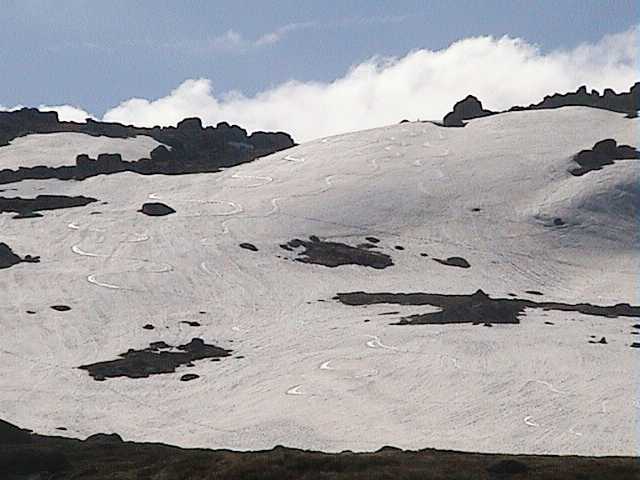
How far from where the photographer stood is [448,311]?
92000 mm

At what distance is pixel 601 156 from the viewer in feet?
509

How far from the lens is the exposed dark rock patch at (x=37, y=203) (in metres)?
140

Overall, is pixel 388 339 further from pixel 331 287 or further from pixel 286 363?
pixel 331 287

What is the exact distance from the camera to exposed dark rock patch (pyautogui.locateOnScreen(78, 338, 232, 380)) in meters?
75.9

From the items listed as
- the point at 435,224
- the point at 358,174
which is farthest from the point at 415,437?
the point at 358,174

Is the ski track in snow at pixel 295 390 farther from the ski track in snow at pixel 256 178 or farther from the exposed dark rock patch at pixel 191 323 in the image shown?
the ski track in snow at pixel 256 178

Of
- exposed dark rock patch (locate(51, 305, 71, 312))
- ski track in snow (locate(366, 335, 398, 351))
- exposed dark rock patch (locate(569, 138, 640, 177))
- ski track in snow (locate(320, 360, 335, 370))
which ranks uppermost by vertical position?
exposed dark rock patch (locate(569, 138, 640, 177))

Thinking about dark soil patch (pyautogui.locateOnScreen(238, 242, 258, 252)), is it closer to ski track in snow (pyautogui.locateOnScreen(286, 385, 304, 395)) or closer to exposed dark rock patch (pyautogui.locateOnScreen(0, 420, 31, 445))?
ski track in snow (pyautogui.locateOnScreen(286, 385, 304, 395))

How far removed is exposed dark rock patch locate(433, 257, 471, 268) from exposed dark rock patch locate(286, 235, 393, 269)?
613cm

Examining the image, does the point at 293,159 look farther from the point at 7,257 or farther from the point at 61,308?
the point at 61,308

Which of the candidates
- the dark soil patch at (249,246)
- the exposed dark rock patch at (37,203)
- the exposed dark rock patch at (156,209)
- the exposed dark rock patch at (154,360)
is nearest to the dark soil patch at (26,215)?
the exposed dark rock patch at (37,203)

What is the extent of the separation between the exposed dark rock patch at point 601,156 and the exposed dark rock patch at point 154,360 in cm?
8400

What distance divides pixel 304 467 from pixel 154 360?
47.2 meters

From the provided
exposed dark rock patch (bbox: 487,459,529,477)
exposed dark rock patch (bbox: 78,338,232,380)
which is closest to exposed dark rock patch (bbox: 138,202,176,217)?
exposed dark rock patch (bbox: 78,338,232,380)
